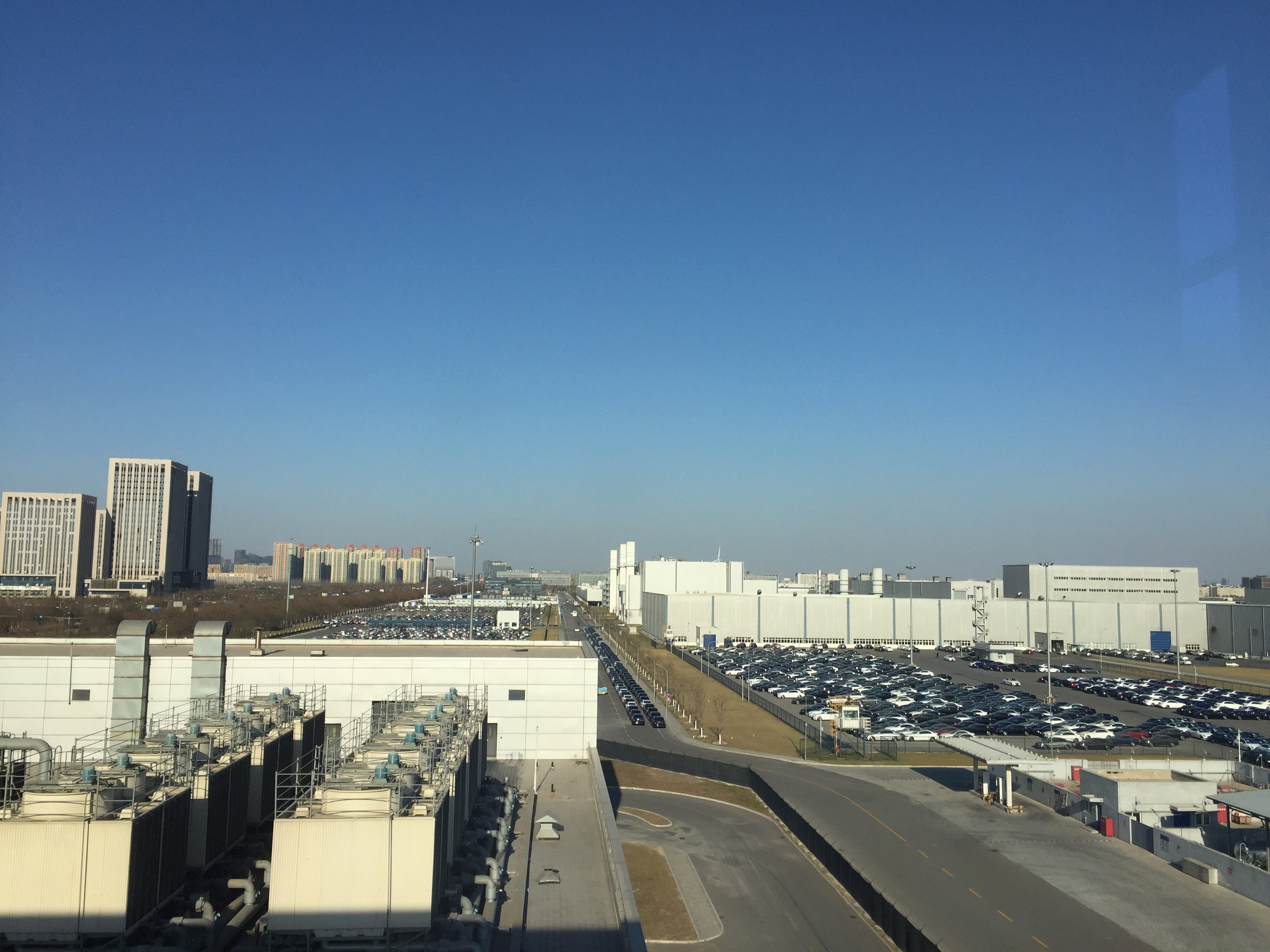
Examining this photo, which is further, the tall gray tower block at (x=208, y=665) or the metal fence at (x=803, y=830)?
the tall gray tower block at (x=208, y=665)

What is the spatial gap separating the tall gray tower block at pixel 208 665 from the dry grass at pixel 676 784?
Result: 12.8 metres

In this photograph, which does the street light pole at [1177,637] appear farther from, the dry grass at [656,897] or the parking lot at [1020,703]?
the dry grass at [656,897]

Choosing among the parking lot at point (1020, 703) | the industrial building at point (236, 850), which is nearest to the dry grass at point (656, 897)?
the industrial building at point (236, 850)

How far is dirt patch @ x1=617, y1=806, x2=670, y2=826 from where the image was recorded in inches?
958

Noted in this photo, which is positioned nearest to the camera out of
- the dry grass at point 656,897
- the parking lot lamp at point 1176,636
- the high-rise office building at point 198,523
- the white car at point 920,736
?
the dry grass at point 656,897

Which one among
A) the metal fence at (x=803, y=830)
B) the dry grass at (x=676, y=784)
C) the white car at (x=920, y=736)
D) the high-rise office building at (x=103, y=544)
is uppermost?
the high-rise office building at (x=103, y=544)

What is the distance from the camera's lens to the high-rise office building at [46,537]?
401ft

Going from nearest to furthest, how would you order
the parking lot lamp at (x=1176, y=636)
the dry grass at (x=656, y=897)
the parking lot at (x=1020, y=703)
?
the dry grass at (x=656, y=897), the parking lot at (x=1020, y=703), the parking lot lamp at (x=1176, y=636)

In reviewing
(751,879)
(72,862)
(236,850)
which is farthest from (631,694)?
(72,862)

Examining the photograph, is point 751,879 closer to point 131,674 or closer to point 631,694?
point 131,674

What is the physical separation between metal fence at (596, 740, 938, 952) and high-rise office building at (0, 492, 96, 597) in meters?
121

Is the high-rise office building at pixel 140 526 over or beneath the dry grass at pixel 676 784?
over

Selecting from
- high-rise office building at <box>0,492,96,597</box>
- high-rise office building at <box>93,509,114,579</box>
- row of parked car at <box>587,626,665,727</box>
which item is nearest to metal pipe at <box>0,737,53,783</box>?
row of parked car at <box>587,626,665,727</box>

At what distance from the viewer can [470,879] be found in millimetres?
11664
